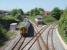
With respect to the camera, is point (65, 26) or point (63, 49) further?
point (65, 26)

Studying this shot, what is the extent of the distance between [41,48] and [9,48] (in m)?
3.49

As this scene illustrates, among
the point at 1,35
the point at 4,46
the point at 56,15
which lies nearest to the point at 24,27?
the point at 1,35

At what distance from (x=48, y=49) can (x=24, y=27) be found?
1087 cm

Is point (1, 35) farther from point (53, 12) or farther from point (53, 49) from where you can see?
point (53, 12)

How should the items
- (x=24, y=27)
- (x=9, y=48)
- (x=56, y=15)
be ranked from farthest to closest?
(x=56, y=15)
(x=24, y=27)
(x=9, y=48)

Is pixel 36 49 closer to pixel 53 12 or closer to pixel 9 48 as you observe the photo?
pixel 9 48

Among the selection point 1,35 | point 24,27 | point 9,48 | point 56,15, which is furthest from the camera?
point 56,15

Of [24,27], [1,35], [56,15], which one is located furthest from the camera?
[56,15]

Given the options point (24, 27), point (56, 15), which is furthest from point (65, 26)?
point (56, 15)

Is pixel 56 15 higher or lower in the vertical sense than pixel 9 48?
lower

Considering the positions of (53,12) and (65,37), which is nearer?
(65,37)

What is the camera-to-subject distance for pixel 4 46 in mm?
26828

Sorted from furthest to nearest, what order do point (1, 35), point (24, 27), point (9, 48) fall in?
point (24, 27), point (1, 35), point (9, 48)

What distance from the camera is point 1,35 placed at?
33.1 m
